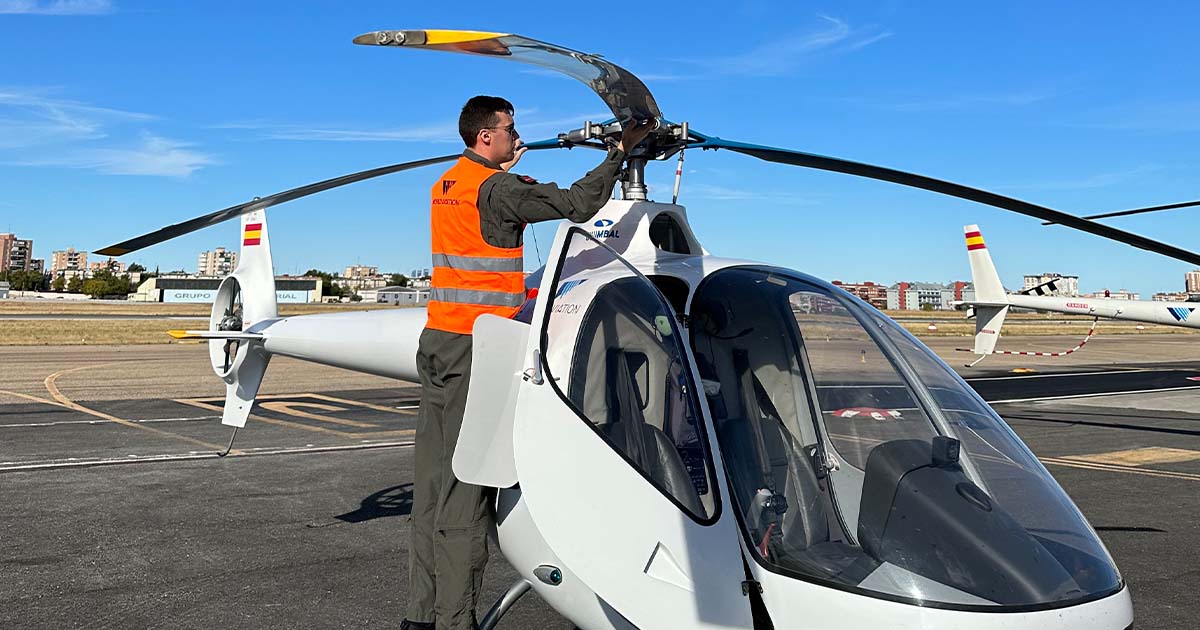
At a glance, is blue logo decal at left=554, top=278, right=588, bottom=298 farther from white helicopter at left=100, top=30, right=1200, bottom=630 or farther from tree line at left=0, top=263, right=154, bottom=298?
tree line at left=0, top=263, right=154, bottom=298

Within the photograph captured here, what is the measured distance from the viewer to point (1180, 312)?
861 inches

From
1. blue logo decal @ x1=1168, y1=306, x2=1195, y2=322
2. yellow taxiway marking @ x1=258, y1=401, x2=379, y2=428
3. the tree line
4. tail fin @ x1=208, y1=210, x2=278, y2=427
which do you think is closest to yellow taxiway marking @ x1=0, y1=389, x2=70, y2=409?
yellow taxiway marking @ x1=258, y1=401, x2=379, y2=428

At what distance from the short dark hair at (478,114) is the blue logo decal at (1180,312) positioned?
23.7 meters

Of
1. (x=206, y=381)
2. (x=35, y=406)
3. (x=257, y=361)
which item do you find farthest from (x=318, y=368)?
(x=257, y=361)

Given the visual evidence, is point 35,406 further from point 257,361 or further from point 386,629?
point 386,629

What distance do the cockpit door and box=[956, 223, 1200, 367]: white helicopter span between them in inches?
827

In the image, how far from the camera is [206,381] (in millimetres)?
19375

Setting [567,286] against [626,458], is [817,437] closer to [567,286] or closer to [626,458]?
[626,458]

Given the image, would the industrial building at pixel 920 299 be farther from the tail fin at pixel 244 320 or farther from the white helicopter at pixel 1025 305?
the tail fin at pixel 244 320

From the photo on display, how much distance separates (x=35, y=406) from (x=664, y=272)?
46.9ft

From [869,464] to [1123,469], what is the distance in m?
8.24

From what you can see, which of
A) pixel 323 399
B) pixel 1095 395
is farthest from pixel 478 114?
pixel 1095 395

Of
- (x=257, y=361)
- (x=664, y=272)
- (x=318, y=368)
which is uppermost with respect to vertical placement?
(x=664, y=272)

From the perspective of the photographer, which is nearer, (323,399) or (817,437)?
(817,437)
